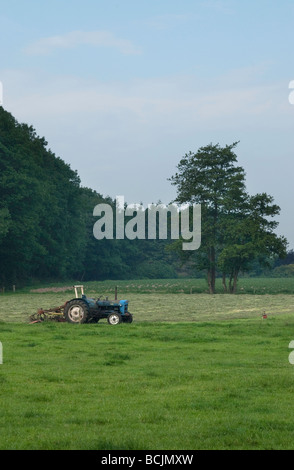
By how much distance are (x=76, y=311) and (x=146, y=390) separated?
15.1 meters

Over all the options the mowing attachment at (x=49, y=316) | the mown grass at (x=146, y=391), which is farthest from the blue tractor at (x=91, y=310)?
the mown grass at (x=146, y=391)

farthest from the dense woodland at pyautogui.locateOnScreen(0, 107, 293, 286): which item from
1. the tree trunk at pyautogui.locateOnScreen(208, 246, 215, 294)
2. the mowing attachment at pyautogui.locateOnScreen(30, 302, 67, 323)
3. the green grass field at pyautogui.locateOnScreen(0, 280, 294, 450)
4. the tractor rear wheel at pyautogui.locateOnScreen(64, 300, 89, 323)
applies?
the green grass field at pyautogui.locateOnScreen(0, 280, 294, 450)

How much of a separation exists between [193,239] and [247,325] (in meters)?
44.6

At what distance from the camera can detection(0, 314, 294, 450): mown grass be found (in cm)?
977

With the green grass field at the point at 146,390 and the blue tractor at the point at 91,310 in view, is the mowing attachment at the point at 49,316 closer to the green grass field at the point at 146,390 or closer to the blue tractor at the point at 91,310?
the blue tractor at the point at 91,310

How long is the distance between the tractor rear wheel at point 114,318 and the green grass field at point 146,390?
338 centimetres

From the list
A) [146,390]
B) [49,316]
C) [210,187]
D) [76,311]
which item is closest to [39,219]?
[210,187]

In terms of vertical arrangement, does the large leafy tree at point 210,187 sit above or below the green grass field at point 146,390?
above

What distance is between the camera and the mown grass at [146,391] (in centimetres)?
977

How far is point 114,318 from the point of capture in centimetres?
2831

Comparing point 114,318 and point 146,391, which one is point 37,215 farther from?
point 146,391

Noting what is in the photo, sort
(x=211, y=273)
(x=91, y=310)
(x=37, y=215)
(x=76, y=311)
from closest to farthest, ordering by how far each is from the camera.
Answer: (x=76, y=311) → (x=91, y=310) → (x=37, y=215) → (x=211, y=273)

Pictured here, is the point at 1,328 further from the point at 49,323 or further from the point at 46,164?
the point at 46,164

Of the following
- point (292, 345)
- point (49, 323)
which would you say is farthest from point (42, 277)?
point (292, 345)
